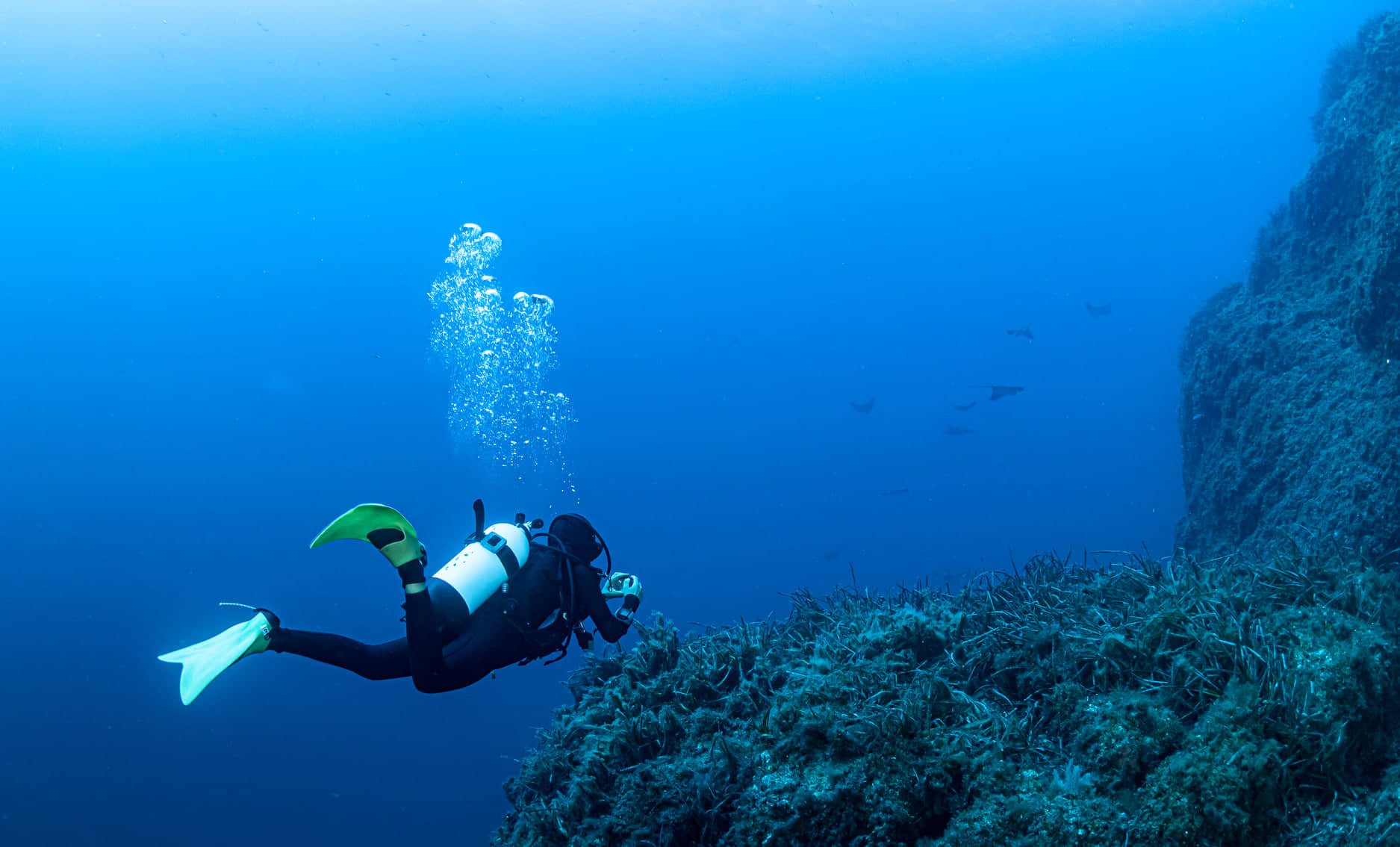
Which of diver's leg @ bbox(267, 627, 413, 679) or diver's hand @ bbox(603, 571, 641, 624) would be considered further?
diver's hand @ bbox(603, 571, 641, 624)

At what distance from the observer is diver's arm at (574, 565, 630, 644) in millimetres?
4883

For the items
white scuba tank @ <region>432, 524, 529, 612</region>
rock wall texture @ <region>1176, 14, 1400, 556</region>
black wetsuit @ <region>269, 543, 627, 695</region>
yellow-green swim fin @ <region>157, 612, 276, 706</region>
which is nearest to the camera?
yellow-green swim fin @ <region>157, 612, 276, 706</region>

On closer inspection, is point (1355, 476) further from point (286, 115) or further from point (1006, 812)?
point (286, 115)

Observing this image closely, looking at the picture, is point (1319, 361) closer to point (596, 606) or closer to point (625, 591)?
point (625, 591)

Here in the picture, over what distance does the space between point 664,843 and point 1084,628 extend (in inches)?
106

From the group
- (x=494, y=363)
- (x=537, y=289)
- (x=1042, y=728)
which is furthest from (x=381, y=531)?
(x=537, y=289)

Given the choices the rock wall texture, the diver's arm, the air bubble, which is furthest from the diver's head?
the air bubble

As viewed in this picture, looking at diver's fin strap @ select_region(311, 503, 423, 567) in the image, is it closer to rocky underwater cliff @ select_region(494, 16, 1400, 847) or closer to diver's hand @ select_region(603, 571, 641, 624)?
diver's hand @ select_region(603, 571, 641, 624)

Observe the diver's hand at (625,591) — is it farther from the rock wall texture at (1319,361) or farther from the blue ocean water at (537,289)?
the blue ocean water at (537,289)

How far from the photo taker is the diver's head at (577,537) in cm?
515

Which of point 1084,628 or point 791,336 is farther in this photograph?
point 791,336

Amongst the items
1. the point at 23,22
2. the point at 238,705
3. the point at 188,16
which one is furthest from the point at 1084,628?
the point at 23,22

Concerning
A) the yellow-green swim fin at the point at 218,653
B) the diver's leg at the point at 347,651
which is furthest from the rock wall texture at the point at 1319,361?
the yellow-green swim fin at the point at 218,653

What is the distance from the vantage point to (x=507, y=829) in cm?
555
